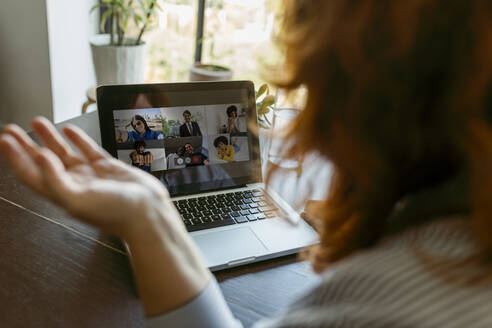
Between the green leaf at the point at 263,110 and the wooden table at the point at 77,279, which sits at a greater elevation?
the green leaf at the point at 263,110

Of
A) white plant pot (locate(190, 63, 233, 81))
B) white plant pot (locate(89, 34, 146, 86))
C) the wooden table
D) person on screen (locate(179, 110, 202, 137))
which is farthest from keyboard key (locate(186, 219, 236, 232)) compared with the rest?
white plant pot (locate(89, 34, 146, 86))

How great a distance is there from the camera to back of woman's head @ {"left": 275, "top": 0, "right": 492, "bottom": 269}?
0.31 m

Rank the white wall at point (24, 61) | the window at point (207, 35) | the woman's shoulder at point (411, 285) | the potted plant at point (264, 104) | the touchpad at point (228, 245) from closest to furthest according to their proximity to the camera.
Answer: the woman's shoulder at point (411, 285)
the touchpad at point (228, 245)
the potted plant at point (264, 104)
the white wall at point (24, 61)
the window at point (207, 35)

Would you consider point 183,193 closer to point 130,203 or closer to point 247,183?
point 247,183

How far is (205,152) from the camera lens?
92cm

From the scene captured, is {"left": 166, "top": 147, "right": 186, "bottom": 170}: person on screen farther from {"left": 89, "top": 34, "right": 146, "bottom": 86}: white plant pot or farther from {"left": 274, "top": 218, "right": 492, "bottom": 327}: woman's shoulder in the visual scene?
{"left": 89, "top": 34, "right": 146, "bottom": 86}: white plant pot

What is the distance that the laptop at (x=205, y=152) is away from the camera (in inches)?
31.5

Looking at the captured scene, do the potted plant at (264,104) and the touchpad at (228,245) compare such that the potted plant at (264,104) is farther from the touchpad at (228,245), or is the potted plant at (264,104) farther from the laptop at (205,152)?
the touchpad at (228,245)

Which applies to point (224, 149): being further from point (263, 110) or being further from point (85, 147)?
point (85, 147)

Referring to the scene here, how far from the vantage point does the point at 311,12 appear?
0.37m

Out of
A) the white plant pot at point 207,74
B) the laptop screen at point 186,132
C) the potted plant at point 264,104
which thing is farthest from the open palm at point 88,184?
the white plant pot at point 207,74

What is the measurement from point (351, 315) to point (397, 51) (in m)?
0.21

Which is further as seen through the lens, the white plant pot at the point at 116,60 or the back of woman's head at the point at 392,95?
the white plant pot at the point at 116,60

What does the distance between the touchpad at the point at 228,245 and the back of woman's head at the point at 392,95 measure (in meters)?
0.32
